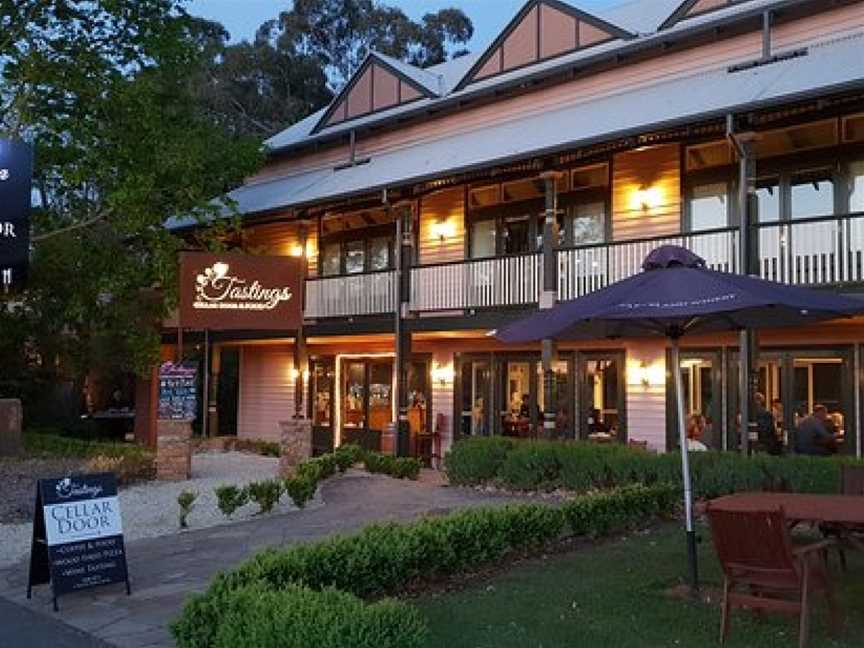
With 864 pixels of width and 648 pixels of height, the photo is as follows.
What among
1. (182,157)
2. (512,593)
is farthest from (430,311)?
(512,593)

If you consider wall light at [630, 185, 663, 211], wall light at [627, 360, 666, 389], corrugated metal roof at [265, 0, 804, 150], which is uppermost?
corrugated metal roof at [265, 0, 804, 150]

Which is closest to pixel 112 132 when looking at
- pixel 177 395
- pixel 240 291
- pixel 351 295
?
pixel 240 291

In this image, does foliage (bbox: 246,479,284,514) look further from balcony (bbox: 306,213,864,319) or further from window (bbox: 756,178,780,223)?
window (bbox: 756,178,780,223)

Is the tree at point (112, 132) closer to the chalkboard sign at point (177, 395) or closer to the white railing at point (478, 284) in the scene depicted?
the chalkboard sign at point (177, 395)

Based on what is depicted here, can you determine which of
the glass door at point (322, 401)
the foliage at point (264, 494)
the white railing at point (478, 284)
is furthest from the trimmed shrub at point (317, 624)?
the glass door at point (322, 401)

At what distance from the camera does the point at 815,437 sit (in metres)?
13.5

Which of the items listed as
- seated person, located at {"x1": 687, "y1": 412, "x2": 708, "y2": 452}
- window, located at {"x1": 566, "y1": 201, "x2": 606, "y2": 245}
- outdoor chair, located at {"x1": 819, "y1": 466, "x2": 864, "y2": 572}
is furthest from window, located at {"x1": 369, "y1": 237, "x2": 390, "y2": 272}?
outdoor chair, located at {"x1": 819, "y1": 466, "x2": 864, "y2": 572}

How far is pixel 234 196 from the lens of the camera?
→ 26.3 metres

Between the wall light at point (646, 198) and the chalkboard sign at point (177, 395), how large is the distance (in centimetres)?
825

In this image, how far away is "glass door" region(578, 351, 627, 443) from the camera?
17.8m

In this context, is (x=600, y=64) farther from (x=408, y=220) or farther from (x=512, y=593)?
(x=512, y=593)

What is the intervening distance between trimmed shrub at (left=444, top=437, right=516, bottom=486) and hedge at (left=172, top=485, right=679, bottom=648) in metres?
4.18

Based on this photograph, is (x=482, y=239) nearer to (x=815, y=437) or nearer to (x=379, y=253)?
(x=379, y=253)

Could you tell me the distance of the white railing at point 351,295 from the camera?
805 inches
